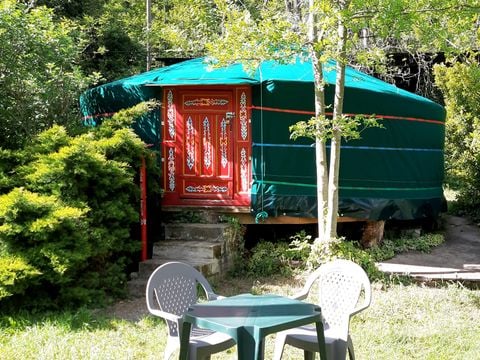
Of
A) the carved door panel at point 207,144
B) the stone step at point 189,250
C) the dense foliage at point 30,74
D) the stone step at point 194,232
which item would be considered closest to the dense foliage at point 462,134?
the carved door panel at point 207,144

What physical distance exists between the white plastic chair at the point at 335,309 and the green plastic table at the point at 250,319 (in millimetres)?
231

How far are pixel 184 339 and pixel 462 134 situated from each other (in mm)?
7443

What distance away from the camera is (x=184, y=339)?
8.93 ft

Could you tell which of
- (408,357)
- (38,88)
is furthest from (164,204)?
(408,357)

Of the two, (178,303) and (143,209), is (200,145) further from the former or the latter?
(178,303)

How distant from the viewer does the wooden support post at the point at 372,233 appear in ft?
23.2

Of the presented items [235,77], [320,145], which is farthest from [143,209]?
[320,145]

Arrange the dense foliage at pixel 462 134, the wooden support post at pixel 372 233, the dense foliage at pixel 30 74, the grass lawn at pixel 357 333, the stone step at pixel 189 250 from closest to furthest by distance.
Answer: the grass lawn at pixel 357 333, the dense foliage at pixel 30 74, the stone step at pixel 189 250, the wooden support post at pixel 372 233, the dense foliage at pixel 462 134

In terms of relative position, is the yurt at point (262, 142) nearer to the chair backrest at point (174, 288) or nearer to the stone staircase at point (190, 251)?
the stone staircase at point (190, 251)

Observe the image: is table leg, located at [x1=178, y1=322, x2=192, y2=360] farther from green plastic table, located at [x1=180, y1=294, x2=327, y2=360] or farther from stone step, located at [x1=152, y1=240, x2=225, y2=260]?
stone step, located at [x1=152, y1=240, x2=225, y2=260]

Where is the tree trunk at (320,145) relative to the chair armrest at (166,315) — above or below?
above

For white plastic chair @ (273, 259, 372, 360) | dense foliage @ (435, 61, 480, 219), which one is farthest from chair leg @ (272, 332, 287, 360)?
dense foliage @ (435, 61, 480, 219)

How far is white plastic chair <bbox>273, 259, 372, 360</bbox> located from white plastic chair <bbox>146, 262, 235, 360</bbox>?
35 centimetres

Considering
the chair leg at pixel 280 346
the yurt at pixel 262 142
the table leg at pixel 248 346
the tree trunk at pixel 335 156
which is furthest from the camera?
the yurt at pixel 262 142
